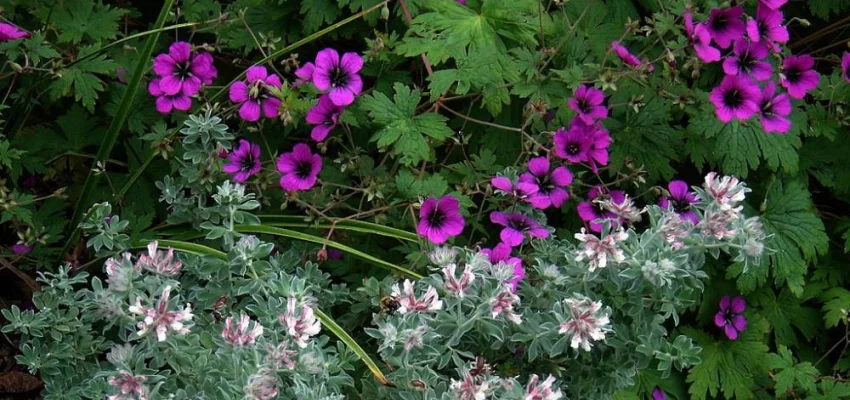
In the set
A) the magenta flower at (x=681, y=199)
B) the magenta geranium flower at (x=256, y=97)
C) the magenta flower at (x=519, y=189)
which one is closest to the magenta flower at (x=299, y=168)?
the magenta geranium flower at (x=256, y=97)

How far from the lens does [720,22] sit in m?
2.21

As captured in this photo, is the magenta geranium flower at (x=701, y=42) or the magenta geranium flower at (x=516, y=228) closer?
the magenta geranium flower at (x=516, y=228)

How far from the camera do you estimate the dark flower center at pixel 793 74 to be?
7.60ft

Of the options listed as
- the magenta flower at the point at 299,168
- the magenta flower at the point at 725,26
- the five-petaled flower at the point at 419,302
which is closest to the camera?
the five-petaled flower at the point at 419,302

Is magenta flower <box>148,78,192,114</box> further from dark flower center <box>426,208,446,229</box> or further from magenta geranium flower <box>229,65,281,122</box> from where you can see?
dark flower center <box>426,208,446,229</box>

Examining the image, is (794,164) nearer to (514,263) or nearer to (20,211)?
(514,263)

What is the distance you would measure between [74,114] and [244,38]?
457 mm

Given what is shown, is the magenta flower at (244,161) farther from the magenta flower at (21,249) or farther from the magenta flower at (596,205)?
the magenta flower at (596,205)

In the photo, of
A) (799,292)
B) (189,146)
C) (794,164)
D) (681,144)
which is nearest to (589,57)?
(681,144)

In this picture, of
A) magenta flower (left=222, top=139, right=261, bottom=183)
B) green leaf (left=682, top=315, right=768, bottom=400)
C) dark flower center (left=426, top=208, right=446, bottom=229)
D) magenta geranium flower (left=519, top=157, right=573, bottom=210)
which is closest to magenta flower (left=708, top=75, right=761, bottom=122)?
magenta geranium flower (left=519, top=157, right=573, bottom=210)

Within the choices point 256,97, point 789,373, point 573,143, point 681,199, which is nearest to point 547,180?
point 573,143

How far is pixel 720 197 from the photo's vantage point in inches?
69.1

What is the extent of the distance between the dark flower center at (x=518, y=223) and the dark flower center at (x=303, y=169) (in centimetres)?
47

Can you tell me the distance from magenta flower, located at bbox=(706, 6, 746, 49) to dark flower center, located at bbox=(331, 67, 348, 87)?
0.87m
